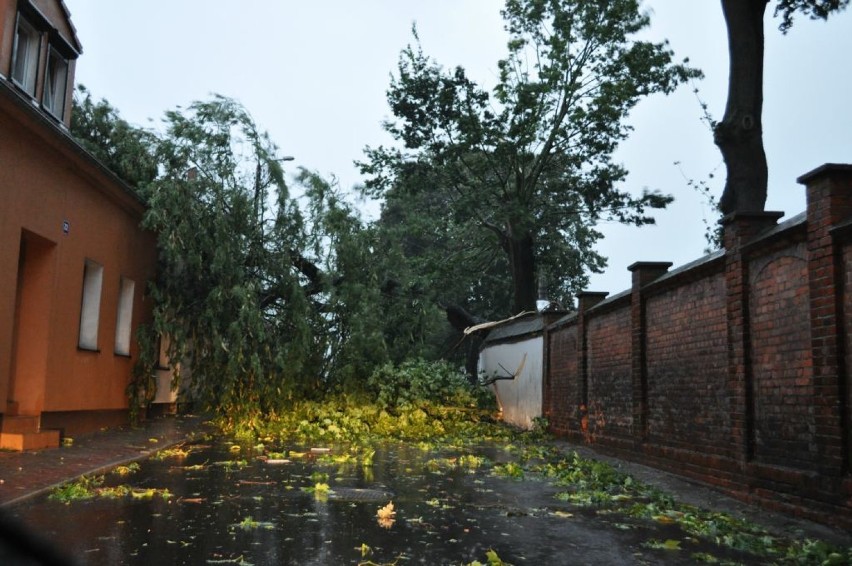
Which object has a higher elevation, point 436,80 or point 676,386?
point 436,80

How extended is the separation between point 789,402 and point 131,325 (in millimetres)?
12646

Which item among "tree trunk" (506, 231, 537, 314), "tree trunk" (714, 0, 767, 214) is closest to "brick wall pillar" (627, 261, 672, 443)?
"tree trunk" (714, 0, 767, 214)

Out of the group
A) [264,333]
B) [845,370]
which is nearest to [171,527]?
[845,370]

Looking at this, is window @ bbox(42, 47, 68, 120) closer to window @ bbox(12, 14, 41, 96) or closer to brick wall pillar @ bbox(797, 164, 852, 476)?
window @ bbox(12, 14, 41, 96)

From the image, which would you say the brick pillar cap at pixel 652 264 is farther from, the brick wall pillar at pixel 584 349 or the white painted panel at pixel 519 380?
the white painted panel at pixel 519 380

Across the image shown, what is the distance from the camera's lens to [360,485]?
28.6 ft

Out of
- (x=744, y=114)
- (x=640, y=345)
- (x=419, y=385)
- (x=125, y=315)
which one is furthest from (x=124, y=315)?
(x=744, y=114)

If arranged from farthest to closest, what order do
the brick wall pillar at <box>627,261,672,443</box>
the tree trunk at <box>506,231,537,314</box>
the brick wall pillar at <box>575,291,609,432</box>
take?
1. the tree trunk at <box>506,231,537,314</box>
2. the brick wall pillar at <box>575,291,609,432</box>
3. the brick wall pillar at <box>627,261,672,443</box>

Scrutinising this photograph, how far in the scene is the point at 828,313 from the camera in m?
6.31

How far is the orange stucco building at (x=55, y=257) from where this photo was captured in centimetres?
1048

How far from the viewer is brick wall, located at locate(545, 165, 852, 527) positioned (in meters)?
6.24

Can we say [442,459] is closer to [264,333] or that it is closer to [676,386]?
[676,386]

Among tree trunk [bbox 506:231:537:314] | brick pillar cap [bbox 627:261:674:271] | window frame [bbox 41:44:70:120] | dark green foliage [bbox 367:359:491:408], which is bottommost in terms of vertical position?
dark green foliage [bbox 367:359:491:408]

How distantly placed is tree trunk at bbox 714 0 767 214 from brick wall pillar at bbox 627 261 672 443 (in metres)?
4.28
